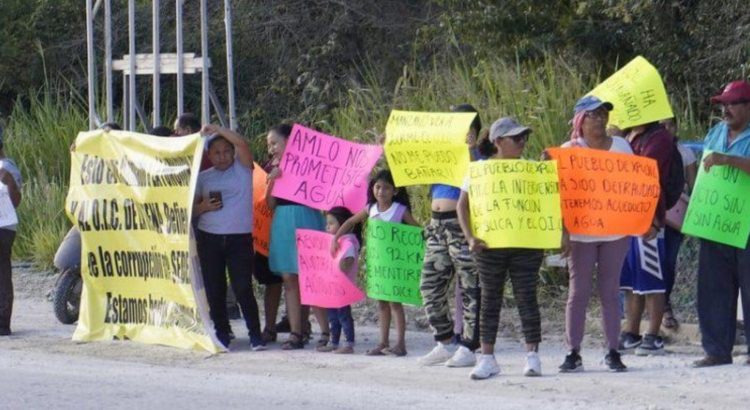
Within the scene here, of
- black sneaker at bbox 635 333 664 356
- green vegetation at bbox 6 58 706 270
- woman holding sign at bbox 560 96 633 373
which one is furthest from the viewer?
green vegetation at bbox 6 58 706 270

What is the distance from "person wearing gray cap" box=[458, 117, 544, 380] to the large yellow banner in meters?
2.38

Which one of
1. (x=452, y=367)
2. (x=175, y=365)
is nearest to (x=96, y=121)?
(x=175, y=365)

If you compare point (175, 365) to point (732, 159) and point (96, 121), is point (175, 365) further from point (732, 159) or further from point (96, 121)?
point (96, 121)

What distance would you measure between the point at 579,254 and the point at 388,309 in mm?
1724

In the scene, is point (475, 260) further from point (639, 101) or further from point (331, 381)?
point (639, 101)

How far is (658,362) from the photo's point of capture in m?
9.80

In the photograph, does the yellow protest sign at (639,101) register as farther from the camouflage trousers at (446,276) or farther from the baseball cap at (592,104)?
the camouflage trousers at (446,276)

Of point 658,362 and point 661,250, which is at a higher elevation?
point 661,250

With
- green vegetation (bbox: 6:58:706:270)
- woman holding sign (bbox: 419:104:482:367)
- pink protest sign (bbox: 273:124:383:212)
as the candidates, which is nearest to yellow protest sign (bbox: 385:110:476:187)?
woman holding sign (bbox: 419:104:482:367)

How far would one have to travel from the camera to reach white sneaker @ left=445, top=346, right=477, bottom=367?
9.85 m

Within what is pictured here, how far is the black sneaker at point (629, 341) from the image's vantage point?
10367mm

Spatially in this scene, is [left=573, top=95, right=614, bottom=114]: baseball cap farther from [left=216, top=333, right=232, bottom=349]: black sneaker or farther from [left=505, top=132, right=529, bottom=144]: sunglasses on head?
[left=216, top=333, right=232, bottom=349]: black sneaker

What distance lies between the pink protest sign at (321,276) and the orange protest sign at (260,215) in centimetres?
63

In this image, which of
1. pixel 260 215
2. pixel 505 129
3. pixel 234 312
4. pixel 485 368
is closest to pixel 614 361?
pixel 485 368
